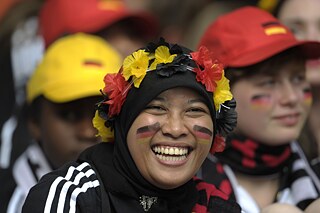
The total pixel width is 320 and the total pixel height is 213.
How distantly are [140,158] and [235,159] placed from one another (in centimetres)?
99

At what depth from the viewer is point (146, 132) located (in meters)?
2.96

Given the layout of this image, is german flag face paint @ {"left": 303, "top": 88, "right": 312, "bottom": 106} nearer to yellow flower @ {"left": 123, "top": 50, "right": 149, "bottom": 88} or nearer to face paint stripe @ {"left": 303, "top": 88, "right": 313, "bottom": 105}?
face paint stripe @ {"left": 303, "top": 88, "right": 313, "bottom": 105}

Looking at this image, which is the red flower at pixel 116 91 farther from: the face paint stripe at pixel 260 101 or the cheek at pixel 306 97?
the cheek at pixel 306 97

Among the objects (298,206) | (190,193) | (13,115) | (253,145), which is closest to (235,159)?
(253,145)

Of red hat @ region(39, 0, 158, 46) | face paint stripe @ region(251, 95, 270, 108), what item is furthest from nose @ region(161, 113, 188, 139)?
red hat @ region(39, 0, 158, 46)

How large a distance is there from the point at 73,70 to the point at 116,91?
1464 millimetres

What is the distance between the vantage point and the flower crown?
2.96 m

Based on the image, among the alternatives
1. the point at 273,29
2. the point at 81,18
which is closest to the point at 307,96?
the point at 273,29

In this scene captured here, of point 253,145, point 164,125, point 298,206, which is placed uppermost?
point 164,125

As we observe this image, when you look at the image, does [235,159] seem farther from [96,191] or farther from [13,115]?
[13,115]

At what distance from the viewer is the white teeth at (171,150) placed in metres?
2.97

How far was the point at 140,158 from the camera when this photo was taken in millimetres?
2975

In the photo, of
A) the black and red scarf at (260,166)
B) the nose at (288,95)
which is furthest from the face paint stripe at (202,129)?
the nose at (288,95)

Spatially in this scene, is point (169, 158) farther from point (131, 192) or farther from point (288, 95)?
point (288, 95)
